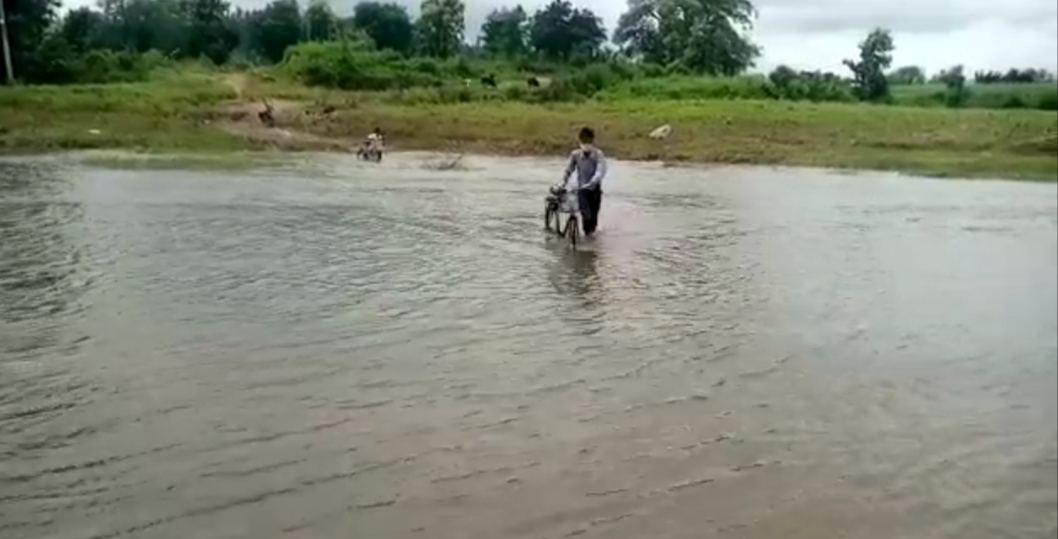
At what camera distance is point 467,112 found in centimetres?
1110

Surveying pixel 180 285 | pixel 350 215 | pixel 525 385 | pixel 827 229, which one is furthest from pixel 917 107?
pixel 350 215

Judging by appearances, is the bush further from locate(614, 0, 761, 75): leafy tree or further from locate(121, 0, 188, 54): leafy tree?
locate(121, 0, 188, 54): leafy tree

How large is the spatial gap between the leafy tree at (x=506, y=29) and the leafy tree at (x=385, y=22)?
1.05 ft

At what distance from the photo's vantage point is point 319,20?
3.70 metres

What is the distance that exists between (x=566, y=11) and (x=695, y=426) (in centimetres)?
123

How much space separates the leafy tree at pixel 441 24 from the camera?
3.66 m

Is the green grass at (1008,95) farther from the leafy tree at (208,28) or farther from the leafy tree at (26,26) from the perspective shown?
the leafy tree at (26,26)

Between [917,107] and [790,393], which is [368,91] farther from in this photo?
[917,107]

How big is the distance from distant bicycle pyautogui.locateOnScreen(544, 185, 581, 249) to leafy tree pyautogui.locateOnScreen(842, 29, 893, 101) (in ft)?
16.4

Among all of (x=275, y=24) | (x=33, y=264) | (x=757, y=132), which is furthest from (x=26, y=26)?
(x=757, y=132)

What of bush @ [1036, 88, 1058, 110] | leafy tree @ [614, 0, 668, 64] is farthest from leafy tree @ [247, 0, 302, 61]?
bush @ [1036, 88, 1058, 110]

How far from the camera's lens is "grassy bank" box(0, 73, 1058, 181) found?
2.30 metres

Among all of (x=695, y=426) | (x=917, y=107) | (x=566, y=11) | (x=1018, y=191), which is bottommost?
(x=695, y=426)

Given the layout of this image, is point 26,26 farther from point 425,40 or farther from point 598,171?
point 598,171
